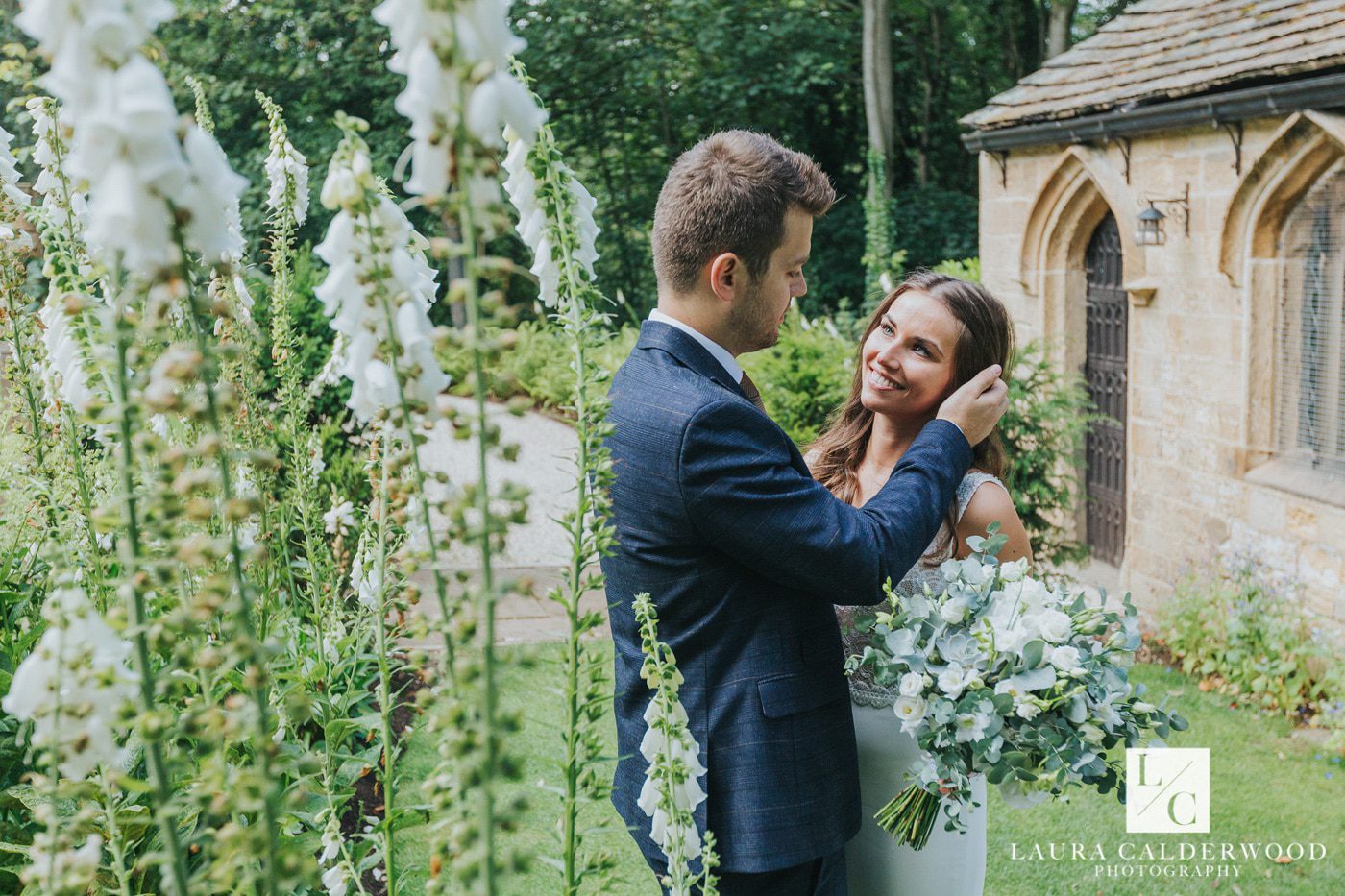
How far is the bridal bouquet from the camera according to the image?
2.28 meters

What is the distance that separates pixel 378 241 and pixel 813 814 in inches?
61.1

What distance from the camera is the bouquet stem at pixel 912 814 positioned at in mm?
2445

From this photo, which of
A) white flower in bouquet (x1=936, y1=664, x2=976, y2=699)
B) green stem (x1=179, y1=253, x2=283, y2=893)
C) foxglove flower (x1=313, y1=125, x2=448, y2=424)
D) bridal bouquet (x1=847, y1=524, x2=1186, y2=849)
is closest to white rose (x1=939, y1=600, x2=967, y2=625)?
bridal bouquet (x1=847, y1=524, x2=1186, y2=849)

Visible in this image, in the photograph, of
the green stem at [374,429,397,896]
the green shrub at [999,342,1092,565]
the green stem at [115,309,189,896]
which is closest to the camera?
the green stem at [115,309,189,896]

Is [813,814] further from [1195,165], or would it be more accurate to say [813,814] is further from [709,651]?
[1195,165]

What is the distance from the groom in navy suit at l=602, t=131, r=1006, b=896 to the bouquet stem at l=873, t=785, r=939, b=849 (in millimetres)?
128

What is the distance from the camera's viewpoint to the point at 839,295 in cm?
1822

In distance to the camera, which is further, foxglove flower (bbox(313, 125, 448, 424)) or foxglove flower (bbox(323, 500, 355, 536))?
foxglove flower (bbox(323, 500, 355, 536))

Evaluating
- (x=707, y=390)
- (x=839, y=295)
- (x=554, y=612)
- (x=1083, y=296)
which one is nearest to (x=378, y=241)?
(x=707, y=390)

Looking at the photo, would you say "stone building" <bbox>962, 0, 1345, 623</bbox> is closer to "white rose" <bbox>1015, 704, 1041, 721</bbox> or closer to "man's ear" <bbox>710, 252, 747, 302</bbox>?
"white rose" <bbox>1015, 704, 1041, 721</bbox>

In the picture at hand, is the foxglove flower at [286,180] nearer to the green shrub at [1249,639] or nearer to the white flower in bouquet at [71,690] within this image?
the white flower in bouquet at [71,690]

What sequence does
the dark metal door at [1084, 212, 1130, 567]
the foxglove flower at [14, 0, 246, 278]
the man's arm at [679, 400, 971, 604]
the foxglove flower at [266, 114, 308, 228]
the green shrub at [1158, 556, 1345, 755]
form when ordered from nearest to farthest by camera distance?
the foxglove flower at [14, 0, 246, 278], the man's arm at [679, 400, 971, 604], the foxglove flower at [266, 114, 308, 228], the green shrub at [1158, 556, 1345, 755], the dark metal door at [1084, 212, 1130, 567]

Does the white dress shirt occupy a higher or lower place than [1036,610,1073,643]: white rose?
Answer: higher

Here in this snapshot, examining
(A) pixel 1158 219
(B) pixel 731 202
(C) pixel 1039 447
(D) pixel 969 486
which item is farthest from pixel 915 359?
(A) pixel 1158 219
